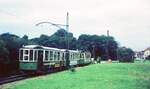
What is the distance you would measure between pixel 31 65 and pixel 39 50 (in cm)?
170

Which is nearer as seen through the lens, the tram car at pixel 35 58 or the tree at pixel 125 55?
the tram car at pixel 35 58

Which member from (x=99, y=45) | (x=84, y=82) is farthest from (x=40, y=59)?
(x=99, y=45)

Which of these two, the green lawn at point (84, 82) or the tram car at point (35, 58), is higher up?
the tram car at point (35, 58)

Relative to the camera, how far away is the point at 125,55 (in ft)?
325

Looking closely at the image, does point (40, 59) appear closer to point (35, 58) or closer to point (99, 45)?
point (35, 58)

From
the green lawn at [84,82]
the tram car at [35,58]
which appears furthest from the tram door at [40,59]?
the green lawn at [84,82]

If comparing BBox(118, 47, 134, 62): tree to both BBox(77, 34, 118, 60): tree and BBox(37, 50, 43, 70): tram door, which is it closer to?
BBox(77, 34, 118, 60): tree

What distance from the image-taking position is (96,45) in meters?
114

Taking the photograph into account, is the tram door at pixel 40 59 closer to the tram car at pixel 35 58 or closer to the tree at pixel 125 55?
the tram car at pixel 35 58

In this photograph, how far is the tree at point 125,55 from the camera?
9706 centimetres

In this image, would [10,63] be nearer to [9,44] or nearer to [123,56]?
[9,44]

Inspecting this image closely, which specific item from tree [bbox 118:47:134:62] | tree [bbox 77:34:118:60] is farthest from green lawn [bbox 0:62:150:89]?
tree [bbox 77:34:118:60]

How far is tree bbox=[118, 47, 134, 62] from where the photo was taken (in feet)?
318

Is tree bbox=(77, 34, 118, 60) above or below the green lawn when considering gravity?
above
